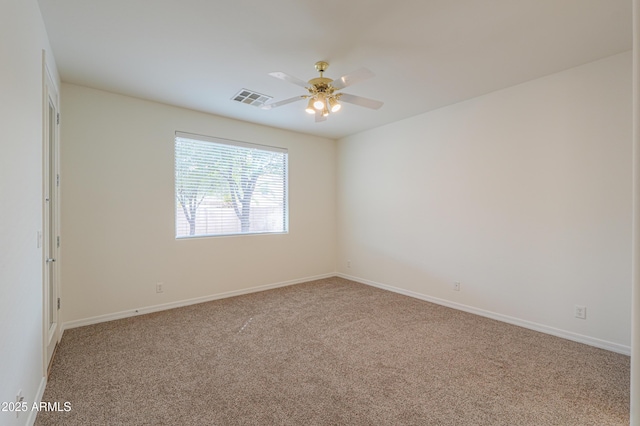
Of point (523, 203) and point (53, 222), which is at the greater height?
point (523, 203)

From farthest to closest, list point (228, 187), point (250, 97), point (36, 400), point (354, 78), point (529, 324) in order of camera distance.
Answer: point (228, 187) → point (250, 97) → point (529, 324) → point (354, 78) → point (36, 400)

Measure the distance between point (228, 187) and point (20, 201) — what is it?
2.83 metres

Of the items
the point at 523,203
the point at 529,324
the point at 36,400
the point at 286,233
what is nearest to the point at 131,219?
the point at 36,400

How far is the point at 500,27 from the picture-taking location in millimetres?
2207

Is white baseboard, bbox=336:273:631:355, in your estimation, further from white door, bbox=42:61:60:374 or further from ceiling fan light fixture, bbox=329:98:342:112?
white door, bbox=42:61:60:374

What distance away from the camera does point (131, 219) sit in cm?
355

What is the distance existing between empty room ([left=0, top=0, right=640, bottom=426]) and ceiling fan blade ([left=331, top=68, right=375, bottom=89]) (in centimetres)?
3

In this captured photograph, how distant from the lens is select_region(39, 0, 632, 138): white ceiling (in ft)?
6.61

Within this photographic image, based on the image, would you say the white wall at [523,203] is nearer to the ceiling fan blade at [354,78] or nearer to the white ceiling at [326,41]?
the white ceiling at [326,41]

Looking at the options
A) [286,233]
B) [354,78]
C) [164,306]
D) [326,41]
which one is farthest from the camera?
[286,233]

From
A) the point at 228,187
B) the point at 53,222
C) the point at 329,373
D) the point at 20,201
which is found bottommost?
the point at 329,373

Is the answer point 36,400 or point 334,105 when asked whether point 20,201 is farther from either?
point 334,105

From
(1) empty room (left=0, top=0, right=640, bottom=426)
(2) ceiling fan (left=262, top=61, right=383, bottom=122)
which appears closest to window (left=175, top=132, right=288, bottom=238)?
(1) empty room (left=0, top=0, right=640, bottom=426)

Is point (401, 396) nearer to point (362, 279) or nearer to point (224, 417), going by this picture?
point (224, 417)
